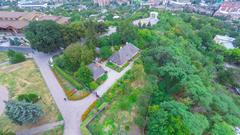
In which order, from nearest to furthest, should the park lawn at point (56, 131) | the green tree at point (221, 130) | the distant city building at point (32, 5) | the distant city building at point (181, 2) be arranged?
the green tree at point (221, 130) < the park lawn at point (56, 131) < the distant city building at point (32, 5) < the distant city building at point (181, 2)

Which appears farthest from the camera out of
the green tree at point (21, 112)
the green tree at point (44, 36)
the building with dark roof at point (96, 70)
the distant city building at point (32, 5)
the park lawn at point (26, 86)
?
the distant city building at point (32, 5)

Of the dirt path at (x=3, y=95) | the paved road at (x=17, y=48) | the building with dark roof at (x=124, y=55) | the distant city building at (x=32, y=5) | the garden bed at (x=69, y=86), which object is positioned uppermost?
the distant city building at (x=32, y=5)

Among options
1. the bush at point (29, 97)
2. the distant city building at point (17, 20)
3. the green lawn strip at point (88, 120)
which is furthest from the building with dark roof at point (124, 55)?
the distant city building at point (17, 20)

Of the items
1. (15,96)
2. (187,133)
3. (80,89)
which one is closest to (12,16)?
(15,96)

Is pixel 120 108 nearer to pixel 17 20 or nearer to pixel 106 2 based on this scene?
pixel 17 20

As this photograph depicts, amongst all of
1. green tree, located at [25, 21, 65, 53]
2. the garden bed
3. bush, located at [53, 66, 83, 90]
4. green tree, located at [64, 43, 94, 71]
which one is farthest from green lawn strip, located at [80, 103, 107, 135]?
green tree, located at [25, 21, 65, 53]

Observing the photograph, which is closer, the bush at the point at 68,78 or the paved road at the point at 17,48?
the bush at the point at 68,78

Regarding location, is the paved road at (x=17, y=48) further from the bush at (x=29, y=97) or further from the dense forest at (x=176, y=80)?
the bush at (x=29, y=97)
